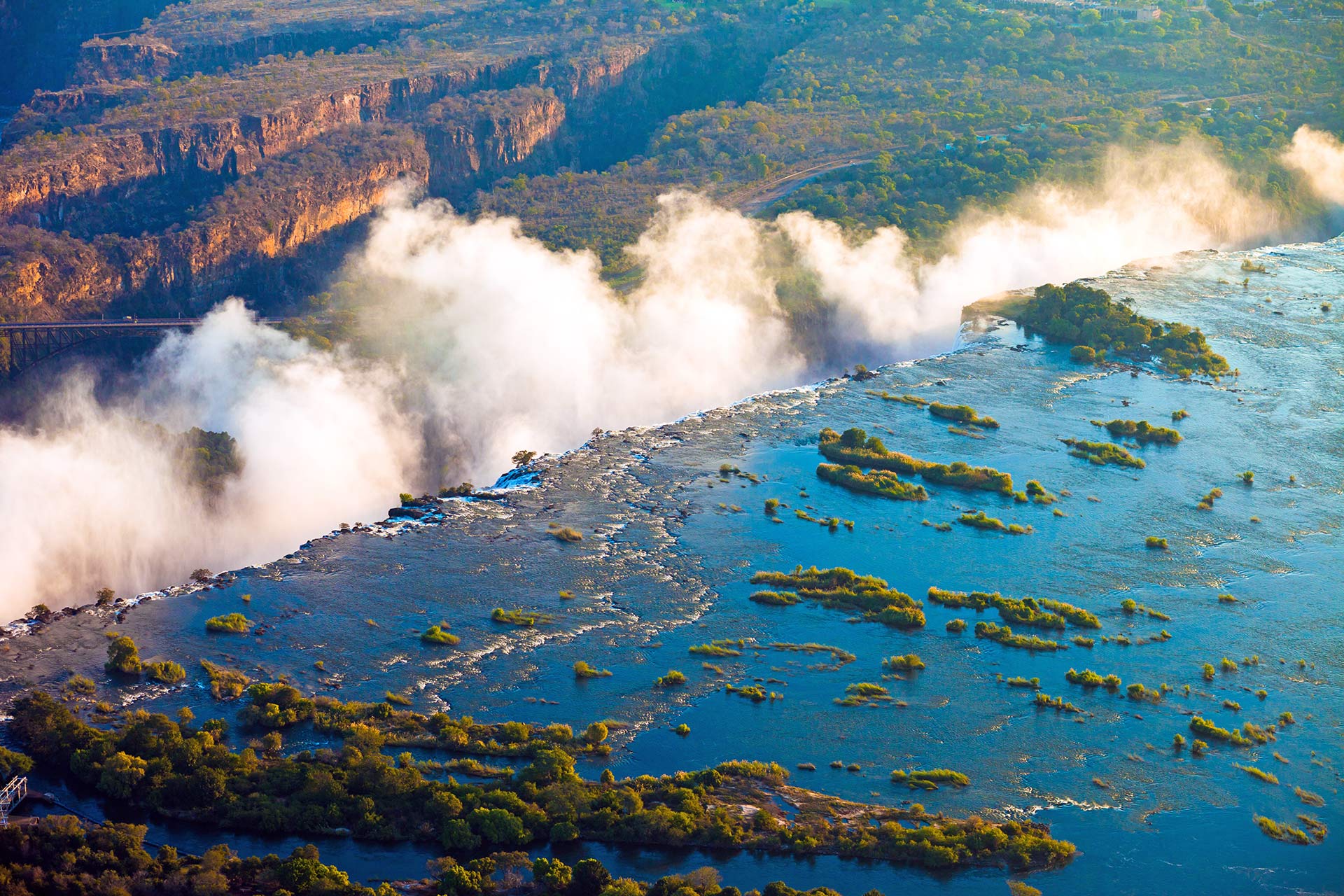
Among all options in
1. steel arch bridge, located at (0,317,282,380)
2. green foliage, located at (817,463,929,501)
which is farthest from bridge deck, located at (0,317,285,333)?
green foliage, located at (817,463,929,501)

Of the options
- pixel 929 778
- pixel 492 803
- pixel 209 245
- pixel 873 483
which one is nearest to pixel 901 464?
pixel 873 483

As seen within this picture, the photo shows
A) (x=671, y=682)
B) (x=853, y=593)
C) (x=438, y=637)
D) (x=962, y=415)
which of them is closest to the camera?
(x=671, y=682)

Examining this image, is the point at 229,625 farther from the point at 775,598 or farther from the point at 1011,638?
the point at 1011,638

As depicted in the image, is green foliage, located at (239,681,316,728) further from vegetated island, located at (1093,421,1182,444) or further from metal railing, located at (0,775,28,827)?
vegetated island, located at (1093,421,1182,444)

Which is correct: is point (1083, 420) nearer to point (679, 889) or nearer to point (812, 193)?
point (812, 193)

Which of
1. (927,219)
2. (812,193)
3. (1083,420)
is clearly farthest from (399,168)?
(1083,420)
